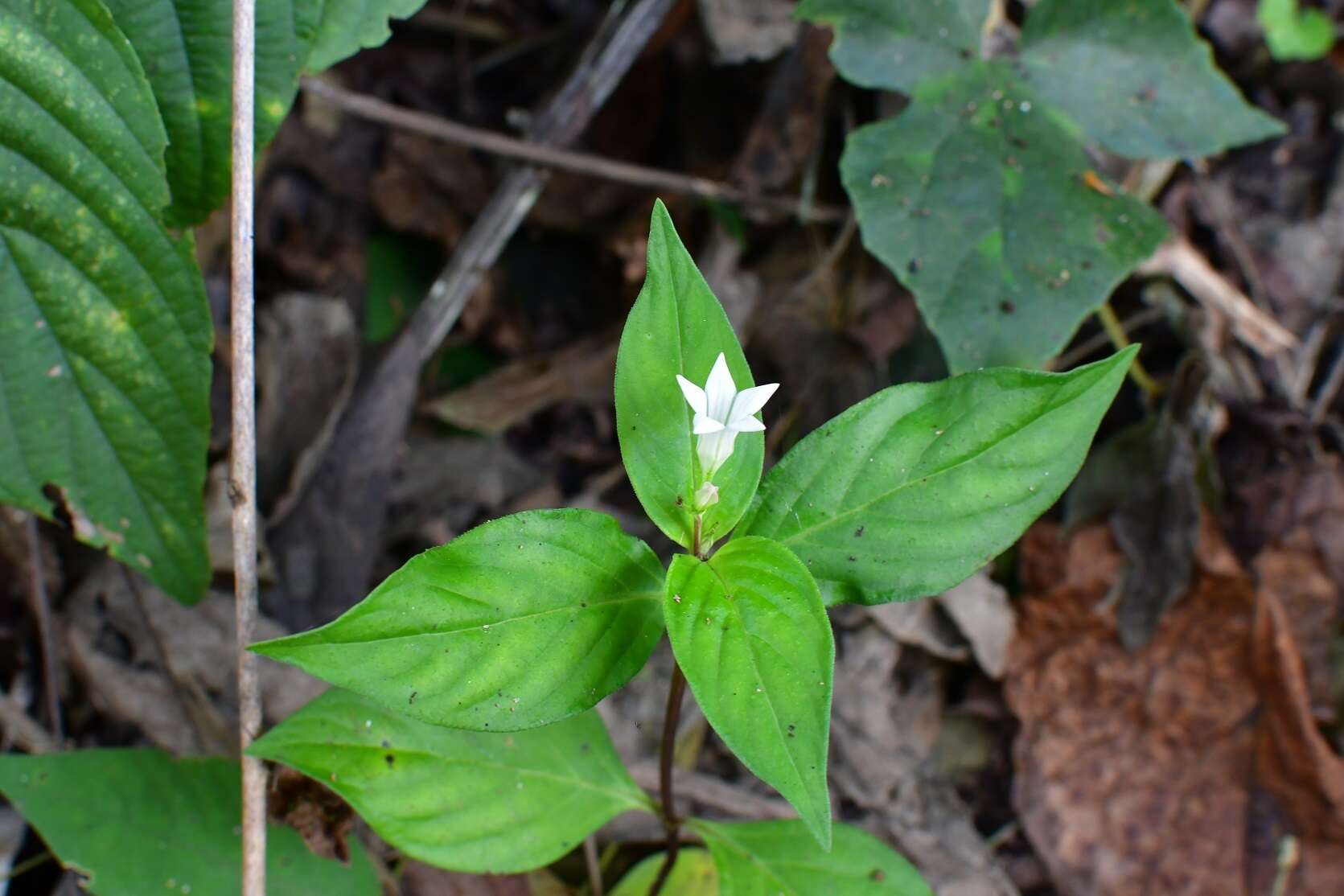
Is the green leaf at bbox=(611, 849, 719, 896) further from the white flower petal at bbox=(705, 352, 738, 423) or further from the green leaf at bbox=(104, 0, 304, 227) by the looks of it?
the green leaf at bbox=(104, 0, 304, 227)

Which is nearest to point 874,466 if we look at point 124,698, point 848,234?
point 848,234

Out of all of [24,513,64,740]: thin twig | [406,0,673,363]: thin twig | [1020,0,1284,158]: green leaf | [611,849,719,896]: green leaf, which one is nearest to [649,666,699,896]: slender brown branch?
[611,849,719,896]: green leaf

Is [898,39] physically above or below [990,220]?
above

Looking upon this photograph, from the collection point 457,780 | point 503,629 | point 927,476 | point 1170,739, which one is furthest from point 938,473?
point 1170,739

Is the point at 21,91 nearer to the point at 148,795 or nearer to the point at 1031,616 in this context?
the point at 148,795

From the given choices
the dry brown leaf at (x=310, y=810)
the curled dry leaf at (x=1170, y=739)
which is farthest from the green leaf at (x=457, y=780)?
the curled dry leaf at (x=1170, y=739)

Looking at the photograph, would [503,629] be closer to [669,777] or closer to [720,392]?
[720,392]
